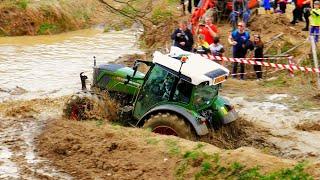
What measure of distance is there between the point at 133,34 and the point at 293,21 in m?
11.1

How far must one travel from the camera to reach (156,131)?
10.5 meters

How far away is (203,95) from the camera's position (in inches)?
419

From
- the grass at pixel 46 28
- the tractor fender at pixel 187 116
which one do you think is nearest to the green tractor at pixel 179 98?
the tractor fender at pixel 187 116

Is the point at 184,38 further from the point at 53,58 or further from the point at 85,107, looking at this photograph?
the point at 53,58

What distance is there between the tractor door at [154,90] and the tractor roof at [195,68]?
18 cm

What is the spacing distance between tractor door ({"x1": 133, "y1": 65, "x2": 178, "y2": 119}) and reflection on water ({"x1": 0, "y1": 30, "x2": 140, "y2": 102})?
5964mm

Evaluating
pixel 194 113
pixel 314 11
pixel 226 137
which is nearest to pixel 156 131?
pixel 194 113

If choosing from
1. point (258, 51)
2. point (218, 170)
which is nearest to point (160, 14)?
point (258, 51)

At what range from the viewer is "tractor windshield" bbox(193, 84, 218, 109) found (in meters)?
10.5

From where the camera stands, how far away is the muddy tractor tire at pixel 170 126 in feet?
33.4

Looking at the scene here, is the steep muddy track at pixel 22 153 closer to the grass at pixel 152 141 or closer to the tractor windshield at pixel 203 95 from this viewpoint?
the grass at pixel 152 141

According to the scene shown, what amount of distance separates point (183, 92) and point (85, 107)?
2387 millimetres

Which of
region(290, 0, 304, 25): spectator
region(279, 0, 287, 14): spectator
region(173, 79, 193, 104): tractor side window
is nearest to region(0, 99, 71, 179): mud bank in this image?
region(173, 79, 193, 104): tractor side window

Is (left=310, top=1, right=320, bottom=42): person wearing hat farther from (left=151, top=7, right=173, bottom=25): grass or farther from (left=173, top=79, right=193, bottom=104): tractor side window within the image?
(left=173, top=79, right=193, bottom=104): tractor side window
